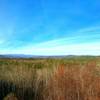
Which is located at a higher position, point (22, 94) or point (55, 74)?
point (55, 74)

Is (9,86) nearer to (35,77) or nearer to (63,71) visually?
(35,77)

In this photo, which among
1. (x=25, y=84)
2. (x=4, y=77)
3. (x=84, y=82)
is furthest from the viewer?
(x=4, y=77)

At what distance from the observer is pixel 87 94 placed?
17.9 feet

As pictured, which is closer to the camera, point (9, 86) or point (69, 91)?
point (69, 91)

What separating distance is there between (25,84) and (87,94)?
1706 millimetres

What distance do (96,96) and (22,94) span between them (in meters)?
1.79

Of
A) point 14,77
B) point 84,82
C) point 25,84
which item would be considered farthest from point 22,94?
point 84,82

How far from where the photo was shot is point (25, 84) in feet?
20.9

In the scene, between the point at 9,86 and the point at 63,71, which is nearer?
the point at 63,71

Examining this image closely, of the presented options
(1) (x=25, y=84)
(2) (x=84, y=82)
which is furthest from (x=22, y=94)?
(2) (x=84, y=82)

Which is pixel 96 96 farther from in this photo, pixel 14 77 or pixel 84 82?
pixel 14 77

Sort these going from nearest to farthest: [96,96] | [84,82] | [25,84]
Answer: [96,96] < [84,82] < [25,84]

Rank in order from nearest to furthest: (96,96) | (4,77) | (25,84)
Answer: (96,96) < (25,84) < (4,77)

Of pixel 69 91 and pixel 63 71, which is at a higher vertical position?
pixel 63 71
